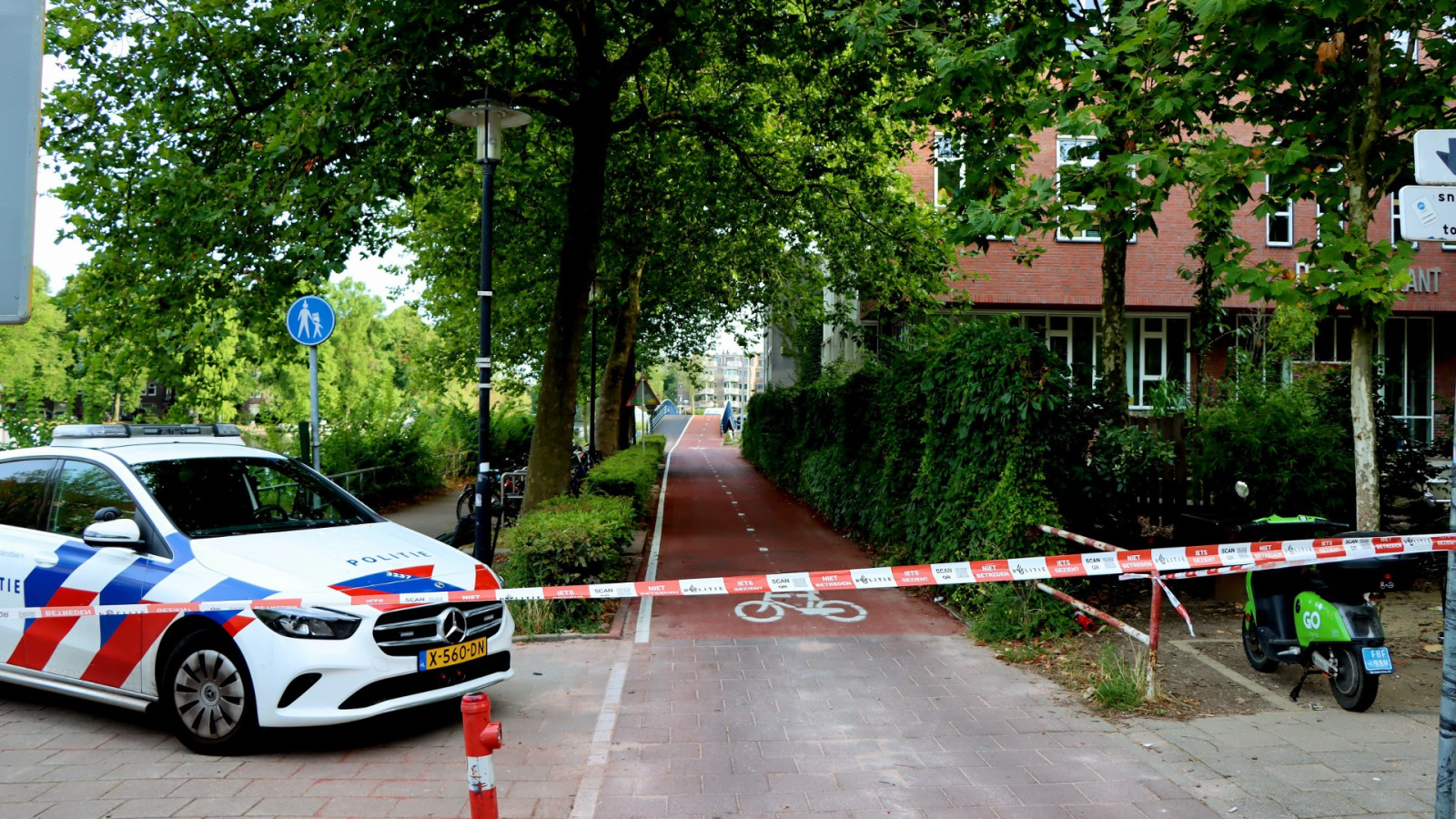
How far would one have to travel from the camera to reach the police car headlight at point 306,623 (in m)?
4.95

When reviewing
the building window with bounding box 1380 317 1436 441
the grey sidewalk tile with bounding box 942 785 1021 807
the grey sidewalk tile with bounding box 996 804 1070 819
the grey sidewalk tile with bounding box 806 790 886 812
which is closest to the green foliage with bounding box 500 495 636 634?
the grey sidewalk tile with bounding box 806 790 886 812

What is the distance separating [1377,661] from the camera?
5.55m

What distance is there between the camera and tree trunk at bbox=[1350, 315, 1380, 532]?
8008mm

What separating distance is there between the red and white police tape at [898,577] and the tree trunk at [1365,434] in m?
2.83

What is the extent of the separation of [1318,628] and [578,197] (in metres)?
9.79

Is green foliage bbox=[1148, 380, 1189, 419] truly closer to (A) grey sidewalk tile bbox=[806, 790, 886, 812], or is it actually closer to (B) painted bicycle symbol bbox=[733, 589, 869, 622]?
(B) painted bicycle symbol bbox=[733, 589, 869, 622]

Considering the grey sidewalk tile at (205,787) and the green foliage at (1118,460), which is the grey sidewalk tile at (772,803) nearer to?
the grey sidewalk tile at (205,787)

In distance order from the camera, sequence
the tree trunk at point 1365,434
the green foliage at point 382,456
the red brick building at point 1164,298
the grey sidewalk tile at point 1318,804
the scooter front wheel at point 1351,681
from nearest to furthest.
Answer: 1. the grey sidewalk tile at point 1318,804
2. the scooter front wheel at point 1351,681
3. the tree trunk at point 1365,434
4. the green foliage at point 382,456
5. the red brick building at point 1164,298

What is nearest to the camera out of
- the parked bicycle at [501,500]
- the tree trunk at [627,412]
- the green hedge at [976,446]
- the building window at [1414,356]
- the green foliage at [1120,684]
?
the green foliage at [1120,684]

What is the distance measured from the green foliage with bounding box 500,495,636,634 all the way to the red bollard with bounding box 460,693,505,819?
16.8 ft

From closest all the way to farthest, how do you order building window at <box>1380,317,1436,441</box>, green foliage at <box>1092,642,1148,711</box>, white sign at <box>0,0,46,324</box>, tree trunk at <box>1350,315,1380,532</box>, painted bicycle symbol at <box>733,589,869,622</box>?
white sign at <box>0,0,46,324</box>, green foliage at <box>1092,642,1148,711</box>, tree trunk at <box>1350,315,1380,532</box>, painted bicycle symbol at <box>733,589,869,622</box>, building window at <box>1380,317,1436,441</box>

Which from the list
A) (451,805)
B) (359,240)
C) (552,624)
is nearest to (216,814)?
(451,805)

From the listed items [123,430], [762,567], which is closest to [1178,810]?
[123,430]

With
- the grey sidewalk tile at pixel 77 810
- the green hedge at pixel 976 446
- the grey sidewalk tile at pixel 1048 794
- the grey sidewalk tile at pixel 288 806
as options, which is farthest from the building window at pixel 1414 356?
the grey sidewalk tile at pixel 77 810
